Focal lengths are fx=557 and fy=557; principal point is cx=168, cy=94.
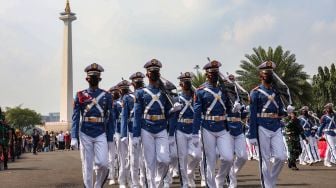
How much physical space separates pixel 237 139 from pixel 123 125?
2.63 metres

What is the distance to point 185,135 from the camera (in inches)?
523

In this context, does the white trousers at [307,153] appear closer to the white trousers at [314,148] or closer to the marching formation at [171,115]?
the white trousers at [314,148]

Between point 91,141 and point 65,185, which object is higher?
point 91,141

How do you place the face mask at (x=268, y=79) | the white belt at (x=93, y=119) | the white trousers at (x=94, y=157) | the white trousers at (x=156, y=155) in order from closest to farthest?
the white trousers at (x=94, y=157) → the white trousers at (x=156, y=155) → the white belt at (x=93, y=119) → the face mask at (x=268, y=79)

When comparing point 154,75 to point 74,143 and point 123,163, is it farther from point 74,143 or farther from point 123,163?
point 123,163

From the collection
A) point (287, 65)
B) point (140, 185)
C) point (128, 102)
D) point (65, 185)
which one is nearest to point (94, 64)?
point (128, 102)

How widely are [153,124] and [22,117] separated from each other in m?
111

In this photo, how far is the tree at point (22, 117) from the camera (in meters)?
116

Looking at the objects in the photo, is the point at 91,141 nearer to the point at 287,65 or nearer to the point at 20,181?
the point at 20,181

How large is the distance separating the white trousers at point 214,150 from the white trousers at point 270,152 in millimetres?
642

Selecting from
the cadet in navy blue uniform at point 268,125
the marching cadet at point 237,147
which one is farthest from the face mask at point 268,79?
the marching cadet at point 237,147

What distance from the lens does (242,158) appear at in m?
12.1

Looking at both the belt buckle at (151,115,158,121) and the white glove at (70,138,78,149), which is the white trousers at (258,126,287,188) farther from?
the white glove at (70,138,78,149)

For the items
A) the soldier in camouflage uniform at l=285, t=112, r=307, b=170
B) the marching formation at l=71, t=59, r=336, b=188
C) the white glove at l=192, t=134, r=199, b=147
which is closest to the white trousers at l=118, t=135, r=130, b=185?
the marching formation at l=71, t=59, r=336, b=188
